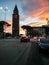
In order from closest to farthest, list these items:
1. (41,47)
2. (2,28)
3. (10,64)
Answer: (10,64) → (41,47) → (2,28)

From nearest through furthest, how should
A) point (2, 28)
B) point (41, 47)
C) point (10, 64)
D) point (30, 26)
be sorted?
point (10, 64) → point (41, 47) → point (2, 28) → point (30, 26)

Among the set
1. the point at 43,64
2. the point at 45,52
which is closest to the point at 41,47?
the point at 45,52

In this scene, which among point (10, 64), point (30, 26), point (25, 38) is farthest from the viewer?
point (30, 26)

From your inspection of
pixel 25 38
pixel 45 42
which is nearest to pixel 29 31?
pixel 25 38

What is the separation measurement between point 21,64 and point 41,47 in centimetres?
911

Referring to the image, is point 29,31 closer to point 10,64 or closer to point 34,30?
point 34,30

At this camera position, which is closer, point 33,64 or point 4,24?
point 33,64

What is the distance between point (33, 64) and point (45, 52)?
371 inches

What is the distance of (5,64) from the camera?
13.8 meters

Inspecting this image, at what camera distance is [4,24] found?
153 meters

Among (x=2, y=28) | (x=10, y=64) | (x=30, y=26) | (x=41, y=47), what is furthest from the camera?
(x=30, y=26)

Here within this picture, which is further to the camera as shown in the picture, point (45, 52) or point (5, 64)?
point (45, 52)

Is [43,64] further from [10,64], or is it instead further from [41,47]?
[41,47]

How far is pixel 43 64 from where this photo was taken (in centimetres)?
1399
